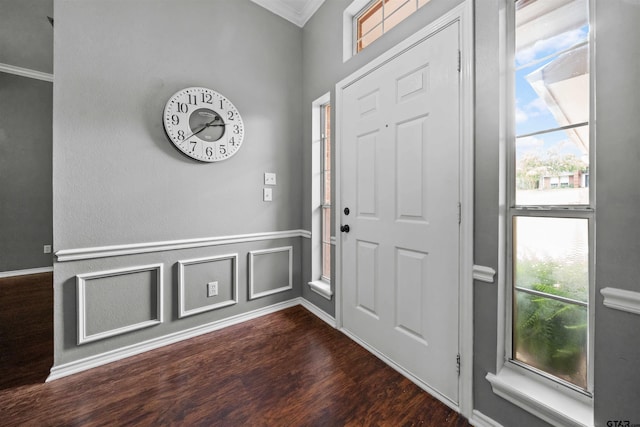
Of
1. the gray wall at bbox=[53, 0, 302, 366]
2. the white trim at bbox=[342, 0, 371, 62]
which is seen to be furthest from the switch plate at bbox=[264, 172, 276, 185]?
the white trim at bbox=[342, 0, 371, 62]

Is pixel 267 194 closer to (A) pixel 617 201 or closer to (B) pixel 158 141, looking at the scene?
(B) pixel 158 141

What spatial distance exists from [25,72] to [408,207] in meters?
5.45

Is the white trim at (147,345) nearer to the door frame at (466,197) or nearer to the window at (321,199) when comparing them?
the window at (321,199)

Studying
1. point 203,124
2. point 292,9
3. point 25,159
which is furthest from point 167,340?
point 25,159

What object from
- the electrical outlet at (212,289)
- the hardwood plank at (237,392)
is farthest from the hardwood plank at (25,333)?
the electrical outlet at (212,289)

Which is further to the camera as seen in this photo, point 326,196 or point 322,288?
point 326,196

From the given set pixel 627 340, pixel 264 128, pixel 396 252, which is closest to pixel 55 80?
pixel 264 128

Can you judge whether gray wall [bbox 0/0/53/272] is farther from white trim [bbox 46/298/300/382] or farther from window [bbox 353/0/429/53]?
window [bbox 353/0/429/53]

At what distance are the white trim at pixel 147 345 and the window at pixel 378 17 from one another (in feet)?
8.30

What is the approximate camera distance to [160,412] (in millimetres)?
1308

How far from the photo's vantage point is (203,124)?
79.7 inches

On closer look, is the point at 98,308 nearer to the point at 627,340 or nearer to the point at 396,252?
the point at 396,252

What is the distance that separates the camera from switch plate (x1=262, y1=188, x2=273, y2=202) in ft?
7.82

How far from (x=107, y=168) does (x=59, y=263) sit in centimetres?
67
